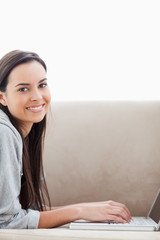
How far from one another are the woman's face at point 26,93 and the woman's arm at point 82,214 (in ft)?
1.06

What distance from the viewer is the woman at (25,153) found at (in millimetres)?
1022

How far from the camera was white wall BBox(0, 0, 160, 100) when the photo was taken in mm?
2014

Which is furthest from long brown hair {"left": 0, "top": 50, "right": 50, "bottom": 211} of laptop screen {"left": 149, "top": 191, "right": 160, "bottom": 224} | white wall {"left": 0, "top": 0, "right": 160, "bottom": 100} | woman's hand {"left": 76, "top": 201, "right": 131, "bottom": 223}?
white wall {"left": 0, "top": 0, "right": 160, "bottom": 100}

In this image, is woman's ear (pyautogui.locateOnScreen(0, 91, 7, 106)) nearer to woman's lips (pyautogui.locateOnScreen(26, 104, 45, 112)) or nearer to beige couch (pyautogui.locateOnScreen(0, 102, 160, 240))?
woman's lips (pyautogui.locateOnScreen(26, 104, 45, 112))

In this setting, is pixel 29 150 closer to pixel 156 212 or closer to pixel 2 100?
pixel 2 100

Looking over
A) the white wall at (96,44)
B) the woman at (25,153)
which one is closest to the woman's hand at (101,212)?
the woman at (25,153)

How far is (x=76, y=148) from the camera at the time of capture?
5.25ft

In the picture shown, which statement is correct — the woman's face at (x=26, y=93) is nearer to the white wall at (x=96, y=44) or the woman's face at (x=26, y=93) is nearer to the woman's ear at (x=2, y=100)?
the woman's ear at (x=2, y=100)

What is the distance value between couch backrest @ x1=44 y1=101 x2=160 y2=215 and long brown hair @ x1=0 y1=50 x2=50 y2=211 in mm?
160

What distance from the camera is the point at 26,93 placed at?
3.93 feet

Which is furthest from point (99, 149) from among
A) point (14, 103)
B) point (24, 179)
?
point (14, 103)

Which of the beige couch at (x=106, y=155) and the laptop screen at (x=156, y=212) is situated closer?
the laptop screen at (x=156, y=212)

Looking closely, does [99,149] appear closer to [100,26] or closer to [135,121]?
[135,121]

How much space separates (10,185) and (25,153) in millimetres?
303
